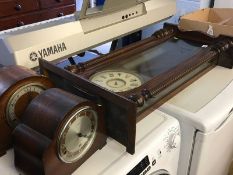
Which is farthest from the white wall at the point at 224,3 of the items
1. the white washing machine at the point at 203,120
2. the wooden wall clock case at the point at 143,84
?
the white washing machine at the point at 203,120

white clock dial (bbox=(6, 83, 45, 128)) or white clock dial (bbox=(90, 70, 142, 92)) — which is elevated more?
white clock dial (bbox=(6, 83, 45, 128))

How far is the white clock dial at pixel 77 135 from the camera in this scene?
26.1 inches

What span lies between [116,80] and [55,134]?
46 cm

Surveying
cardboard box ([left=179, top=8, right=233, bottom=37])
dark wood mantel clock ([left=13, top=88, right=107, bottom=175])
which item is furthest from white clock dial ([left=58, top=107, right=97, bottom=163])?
cardboard box ([left=179, top=8, right=233, bottom=37])

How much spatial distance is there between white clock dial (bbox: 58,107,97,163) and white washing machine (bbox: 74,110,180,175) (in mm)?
55

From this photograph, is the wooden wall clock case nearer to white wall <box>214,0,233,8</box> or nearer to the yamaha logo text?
the yamaha logo text

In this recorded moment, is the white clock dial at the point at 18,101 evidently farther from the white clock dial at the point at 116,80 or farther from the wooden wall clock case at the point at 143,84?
the white clock dial at the point at 116,80

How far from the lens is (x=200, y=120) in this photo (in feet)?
3.08

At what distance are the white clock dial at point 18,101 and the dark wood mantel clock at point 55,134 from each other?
9 centimetres

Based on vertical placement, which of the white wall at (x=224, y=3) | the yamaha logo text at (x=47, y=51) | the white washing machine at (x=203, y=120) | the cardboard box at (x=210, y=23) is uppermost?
the yamaha logo text at (x=47, y=51)

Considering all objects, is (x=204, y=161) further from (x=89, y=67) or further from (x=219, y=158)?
(x=89, y=67)

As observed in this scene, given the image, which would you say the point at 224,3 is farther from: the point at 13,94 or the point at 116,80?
the point at 13,94

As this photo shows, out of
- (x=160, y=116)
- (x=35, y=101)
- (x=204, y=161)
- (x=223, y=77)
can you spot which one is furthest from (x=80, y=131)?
(x=223, y=77)

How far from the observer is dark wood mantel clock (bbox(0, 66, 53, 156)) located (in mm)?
751
